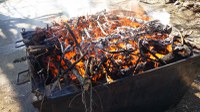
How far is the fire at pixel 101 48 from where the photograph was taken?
10.2ft

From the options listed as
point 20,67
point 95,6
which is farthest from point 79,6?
point 20,67

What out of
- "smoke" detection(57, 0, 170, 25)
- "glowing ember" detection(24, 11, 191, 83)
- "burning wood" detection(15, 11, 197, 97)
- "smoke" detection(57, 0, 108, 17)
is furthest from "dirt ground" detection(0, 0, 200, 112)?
"glowing ember" detection(24, 11, 191, 83)

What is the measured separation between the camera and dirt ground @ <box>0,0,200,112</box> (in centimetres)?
435

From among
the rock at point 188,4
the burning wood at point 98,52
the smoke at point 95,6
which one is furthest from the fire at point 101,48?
the rock at point 188,4

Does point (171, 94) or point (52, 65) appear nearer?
point (52, 65)

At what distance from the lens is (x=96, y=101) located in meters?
3.20

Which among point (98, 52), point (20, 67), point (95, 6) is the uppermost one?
point (95, 6)

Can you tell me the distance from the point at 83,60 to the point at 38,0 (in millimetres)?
7524

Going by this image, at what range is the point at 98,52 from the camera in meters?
3.37

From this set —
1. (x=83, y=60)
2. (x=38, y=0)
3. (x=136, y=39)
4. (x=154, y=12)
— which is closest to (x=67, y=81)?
(x=83, y=60)

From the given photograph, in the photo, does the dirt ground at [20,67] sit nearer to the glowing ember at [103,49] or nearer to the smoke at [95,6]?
the smoke at [95,6]

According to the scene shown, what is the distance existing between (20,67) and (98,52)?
2973mm

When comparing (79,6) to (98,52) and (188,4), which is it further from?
(98,52)

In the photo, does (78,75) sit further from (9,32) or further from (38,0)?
(38,0)
